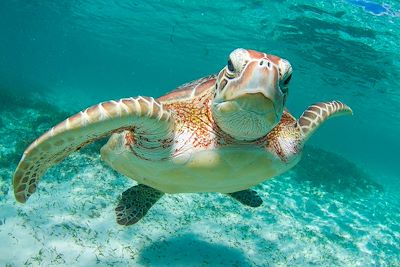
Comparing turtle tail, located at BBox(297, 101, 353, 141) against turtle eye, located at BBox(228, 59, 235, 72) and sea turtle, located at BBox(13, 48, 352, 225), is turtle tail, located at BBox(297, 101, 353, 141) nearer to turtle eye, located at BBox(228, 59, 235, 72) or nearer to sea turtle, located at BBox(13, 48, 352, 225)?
sea turtle, located at BBox(13, 48, 352, 225)

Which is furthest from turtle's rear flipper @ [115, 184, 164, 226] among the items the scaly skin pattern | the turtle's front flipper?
the turtle's front flipper

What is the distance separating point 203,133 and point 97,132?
3.32 ft

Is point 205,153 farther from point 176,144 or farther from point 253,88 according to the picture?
point 253,88

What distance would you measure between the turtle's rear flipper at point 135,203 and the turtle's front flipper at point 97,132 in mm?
1815

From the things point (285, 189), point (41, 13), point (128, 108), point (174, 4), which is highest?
point (128, 108)

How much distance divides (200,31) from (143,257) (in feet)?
74.2

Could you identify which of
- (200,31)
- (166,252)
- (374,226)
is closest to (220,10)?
(200,31)

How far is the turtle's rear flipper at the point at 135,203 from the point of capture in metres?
4.97

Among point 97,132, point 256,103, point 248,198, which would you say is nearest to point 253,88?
point 256,103

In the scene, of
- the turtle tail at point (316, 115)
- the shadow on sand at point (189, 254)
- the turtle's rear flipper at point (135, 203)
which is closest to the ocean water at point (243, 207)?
the shadow on sand at point (189, 254)

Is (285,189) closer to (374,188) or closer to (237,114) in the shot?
(374,188)

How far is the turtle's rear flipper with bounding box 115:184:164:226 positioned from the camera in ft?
16.3

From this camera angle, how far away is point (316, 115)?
4.20 m

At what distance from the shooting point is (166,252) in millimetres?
5332
